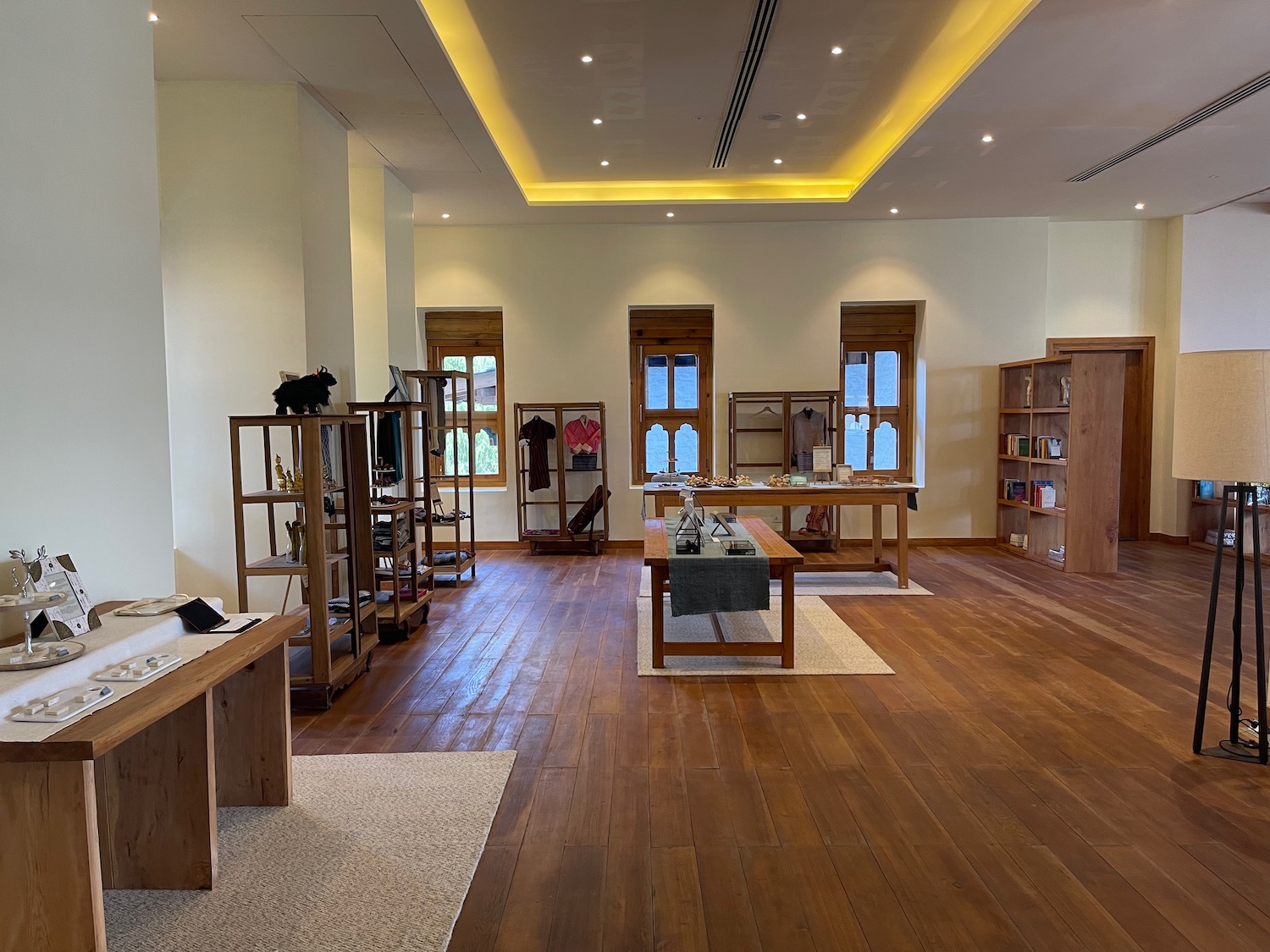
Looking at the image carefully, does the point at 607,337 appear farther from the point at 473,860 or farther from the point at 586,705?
the point at 473,860

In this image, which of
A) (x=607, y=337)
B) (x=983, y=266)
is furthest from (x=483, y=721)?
(x=983, y=266)

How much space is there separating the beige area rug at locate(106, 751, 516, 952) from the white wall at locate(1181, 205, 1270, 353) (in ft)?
29.0

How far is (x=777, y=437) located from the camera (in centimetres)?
892

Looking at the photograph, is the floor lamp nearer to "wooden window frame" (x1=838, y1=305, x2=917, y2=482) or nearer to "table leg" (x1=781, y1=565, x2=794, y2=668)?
"table leg" (x1=781, y1=565, x2=794, y2=668)

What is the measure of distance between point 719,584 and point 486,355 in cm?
550

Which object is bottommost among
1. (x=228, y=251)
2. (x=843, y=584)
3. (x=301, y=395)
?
(x=843, y=584)

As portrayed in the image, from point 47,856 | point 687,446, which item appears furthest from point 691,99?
point 47,856

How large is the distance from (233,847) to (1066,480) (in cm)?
708

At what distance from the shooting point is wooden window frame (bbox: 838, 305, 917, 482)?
9008 millimetres

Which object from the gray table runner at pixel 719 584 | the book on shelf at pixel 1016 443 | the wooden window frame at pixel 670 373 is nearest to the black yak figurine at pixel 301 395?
the gray table runner at pixel 719 584

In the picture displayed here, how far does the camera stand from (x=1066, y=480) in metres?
7.18

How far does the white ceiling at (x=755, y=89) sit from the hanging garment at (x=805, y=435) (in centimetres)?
233

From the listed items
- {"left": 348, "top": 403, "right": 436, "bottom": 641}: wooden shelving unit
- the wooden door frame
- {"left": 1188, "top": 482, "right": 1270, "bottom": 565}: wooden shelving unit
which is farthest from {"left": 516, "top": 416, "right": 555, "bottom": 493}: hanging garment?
{"left": 1188, "top": 482, "right": 1270, "bottom": 565}: wooden shelving unit

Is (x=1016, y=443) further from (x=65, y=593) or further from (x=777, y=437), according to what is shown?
(x=65, y=593)
